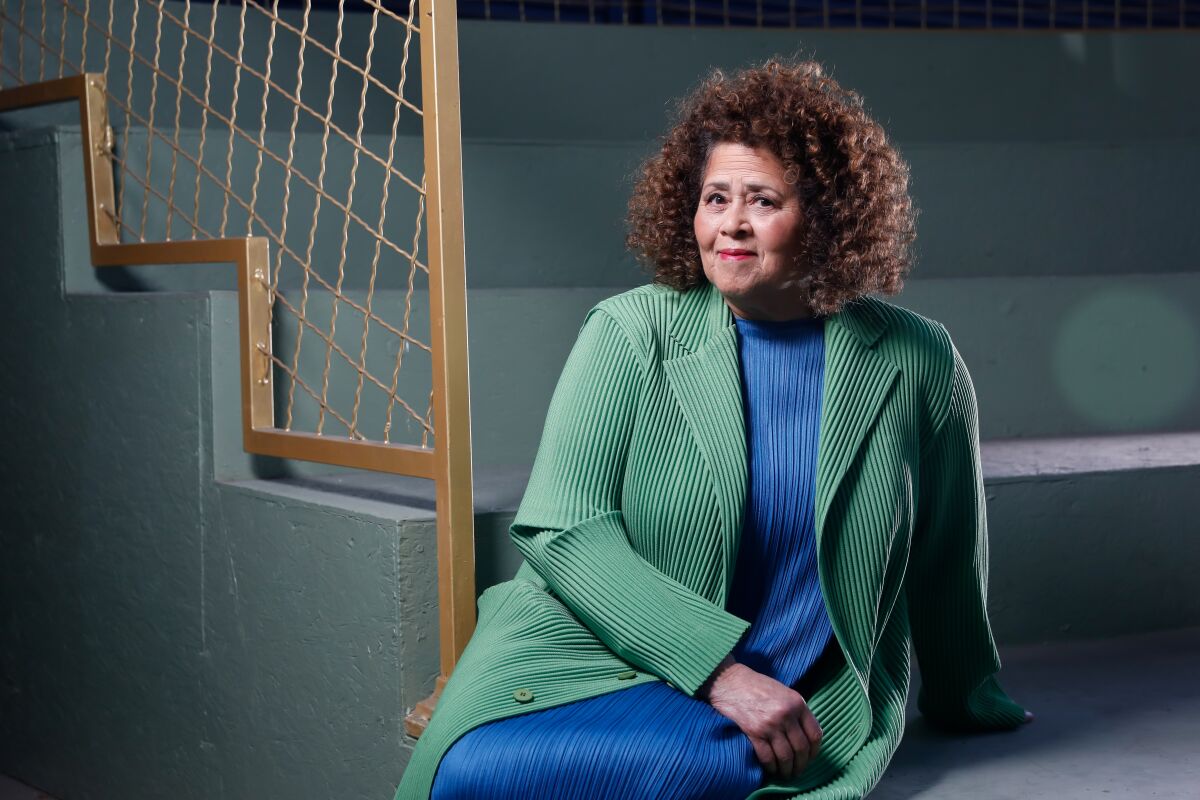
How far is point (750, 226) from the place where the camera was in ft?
6.30

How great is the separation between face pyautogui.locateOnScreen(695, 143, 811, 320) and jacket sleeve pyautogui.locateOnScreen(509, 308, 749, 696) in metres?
0.17

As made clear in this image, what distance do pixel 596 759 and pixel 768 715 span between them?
228 mm

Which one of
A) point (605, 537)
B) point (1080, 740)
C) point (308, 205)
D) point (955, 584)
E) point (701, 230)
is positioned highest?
point (308, 205)

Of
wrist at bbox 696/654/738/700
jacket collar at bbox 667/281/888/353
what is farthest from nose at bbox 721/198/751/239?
wrist at bbox 696/654/738/700

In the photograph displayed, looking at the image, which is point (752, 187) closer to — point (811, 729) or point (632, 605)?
point (632, 605)

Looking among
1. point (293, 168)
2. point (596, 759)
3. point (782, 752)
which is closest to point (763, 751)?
point (782, 752)

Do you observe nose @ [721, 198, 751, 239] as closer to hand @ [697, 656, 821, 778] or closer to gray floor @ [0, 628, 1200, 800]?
hand @ [697, 656, 821, 778]

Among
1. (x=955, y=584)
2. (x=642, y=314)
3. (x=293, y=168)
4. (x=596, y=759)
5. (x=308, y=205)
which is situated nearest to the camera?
(x=596, y=759)

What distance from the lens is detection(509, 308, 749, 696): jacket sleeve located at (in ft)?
6.09

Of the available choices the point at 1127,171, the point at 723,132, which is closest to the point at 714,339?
the point at 723,132

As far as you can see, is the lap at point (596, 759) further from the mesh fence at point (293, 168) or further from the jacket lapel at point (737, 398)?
the mesh fence at point (293, 168)

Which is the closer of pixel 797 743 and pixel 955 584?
pixel 797 743

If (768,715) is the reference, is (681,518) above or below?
above

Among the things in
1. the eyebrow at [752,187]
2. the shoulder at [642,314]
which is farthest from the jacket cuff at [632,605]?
the eyebrow at [752,187]
